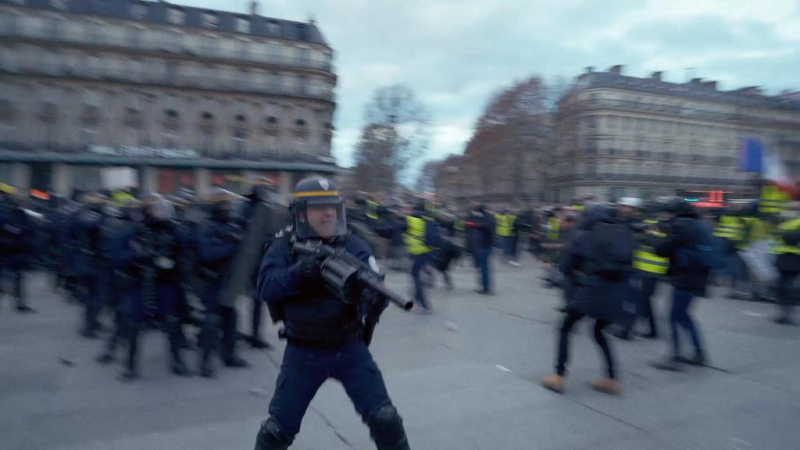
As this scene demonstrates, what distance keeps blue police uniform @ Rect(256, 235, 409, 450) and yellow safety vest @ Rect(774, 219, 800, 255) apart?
26.1 ft

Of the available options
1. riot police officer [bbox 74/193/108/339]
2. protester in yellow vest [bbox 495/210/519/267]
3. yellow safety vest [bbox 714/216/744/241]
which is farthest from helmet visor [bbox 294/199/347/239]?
protester in yellow vest [bbox 495/210/519/267]

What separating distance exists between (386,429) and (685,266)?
171 inches

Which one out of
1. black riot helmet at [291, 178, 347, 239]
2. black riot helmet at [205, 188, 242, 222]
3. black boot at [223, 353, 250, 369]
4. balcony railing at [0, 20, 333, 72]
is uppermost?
balcony railing at [0, 20, 333, 72]

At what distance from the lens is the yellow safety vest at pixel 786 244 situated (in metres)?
8.38

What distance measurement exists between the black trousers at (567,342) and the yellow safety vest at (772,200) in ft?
23.0

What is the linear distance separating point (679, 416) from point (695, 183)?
184 ft

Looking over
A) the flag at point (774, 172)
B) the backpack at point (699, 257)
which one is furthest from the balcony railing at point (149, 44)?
the backpack at point (699, 257)

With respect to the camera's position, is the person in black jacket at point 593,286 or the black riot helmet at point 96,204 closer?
the person in black jacket at point 593,286

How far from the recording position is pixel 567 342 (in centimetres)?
516

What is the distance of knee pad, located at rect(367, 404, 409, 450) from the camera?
2.76 m

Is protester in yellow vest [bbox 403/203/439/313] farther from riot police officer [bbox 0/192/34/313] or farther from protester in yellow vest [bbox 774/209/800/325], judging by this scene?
riot police officer [bbox 0/192/34/313]

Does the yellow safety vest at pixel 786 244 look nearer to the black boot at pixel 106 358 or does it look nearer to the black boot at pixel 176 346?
the black boot at pixel 176 346

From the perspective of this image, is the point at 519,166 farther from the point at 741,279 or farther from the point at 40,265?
the point at 40,265

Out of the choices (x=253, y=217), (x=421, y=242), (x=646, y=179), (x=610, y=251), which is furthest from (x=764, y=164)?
(x=646, y=179)
